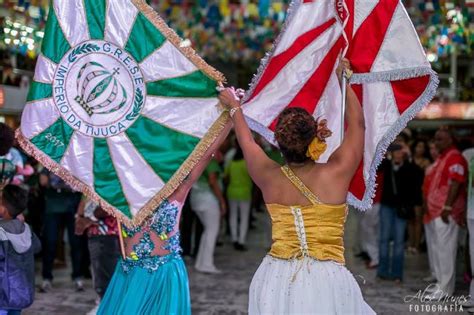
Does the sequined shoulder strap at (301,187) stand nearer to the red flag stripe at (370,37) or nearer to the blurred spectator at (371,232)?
the red flag stripe at (370,37)

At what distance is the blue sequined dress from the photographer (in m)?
4.71

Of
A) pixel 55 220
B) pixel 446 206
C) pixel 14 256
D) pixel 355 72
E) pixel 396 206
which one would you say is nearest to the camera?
pixel 355 72

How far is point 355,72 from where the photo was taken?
14.6 feet

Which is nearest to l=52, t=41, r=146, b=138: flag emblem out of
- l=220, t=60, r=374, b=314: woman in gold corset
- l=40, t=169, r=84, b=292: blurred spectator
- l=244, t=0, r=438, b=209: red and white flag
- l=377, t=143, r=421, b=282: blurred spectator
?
l=244, t=0, r=438, b=209: red and white flag

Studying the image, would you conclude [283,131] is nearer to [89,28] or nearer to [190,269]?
[89,28]

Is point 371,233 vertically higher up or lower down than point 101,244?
lower down

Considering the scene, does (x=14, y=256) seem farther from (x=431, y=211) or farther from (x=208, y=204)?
(x=208, y=204)

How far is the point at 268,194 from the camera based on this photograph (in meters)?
4.11

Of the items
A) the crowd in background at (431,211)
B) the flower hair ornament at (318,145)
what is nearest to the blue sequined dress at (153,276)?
the flower hair ornament at (318,145)

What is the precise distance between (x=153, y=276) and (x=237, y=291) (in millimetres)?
4220

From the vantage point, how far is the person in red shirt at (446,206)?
847 centimetres

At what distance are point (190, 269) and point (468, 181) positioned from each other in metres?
3.98

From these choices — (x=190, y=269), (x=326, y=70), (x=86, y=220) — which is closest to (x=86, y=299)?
(x=86, y=220)

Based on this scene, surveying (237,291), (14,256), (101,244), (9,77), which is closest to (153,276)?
(14,256)
